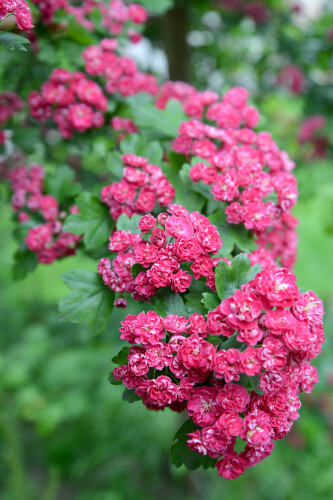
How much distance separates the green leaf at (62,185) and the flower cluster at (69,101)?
0.15 meters

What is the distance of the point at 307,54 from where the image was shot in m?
2.88

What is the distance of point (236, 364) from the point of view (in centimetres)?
87

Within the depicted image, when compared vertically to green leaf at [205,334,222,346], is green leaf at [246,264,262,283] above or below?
above

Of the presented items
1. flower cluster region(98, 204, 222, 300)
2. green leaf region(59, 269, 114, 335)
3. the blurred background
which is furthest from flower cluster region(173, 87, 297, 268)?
the blurred background

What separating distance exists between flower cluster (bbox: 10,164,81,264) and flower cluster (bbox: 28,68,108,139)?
191 mm

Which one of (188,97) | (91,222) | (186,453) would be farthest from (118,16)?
(186,453)

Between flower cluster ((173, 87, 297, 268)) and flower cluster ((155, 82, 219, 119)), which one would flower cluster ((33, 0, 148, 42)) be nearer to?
flower cluster ((155, 82, 219, 119))

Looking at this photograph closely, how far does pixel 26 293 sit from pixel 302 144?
3.45 metres

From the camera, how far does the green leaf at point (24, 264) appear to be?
1453 millimetres

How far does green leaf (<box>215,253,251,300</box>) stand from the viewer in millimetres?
949

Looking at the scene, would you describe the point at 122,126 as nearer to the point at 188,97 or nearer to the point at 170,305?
the point at 188,97

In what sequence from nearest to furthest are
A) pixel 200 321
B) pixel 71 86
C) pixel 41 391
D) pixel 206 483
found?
pixel 200 321
pixel 71 86
pixel 206 483
pixel 41 391

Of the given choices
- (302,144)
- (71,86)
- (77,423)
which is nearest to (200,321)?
(71,86)

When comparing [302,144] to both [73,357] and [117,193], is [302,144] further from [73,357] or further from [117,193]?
[73,357]
